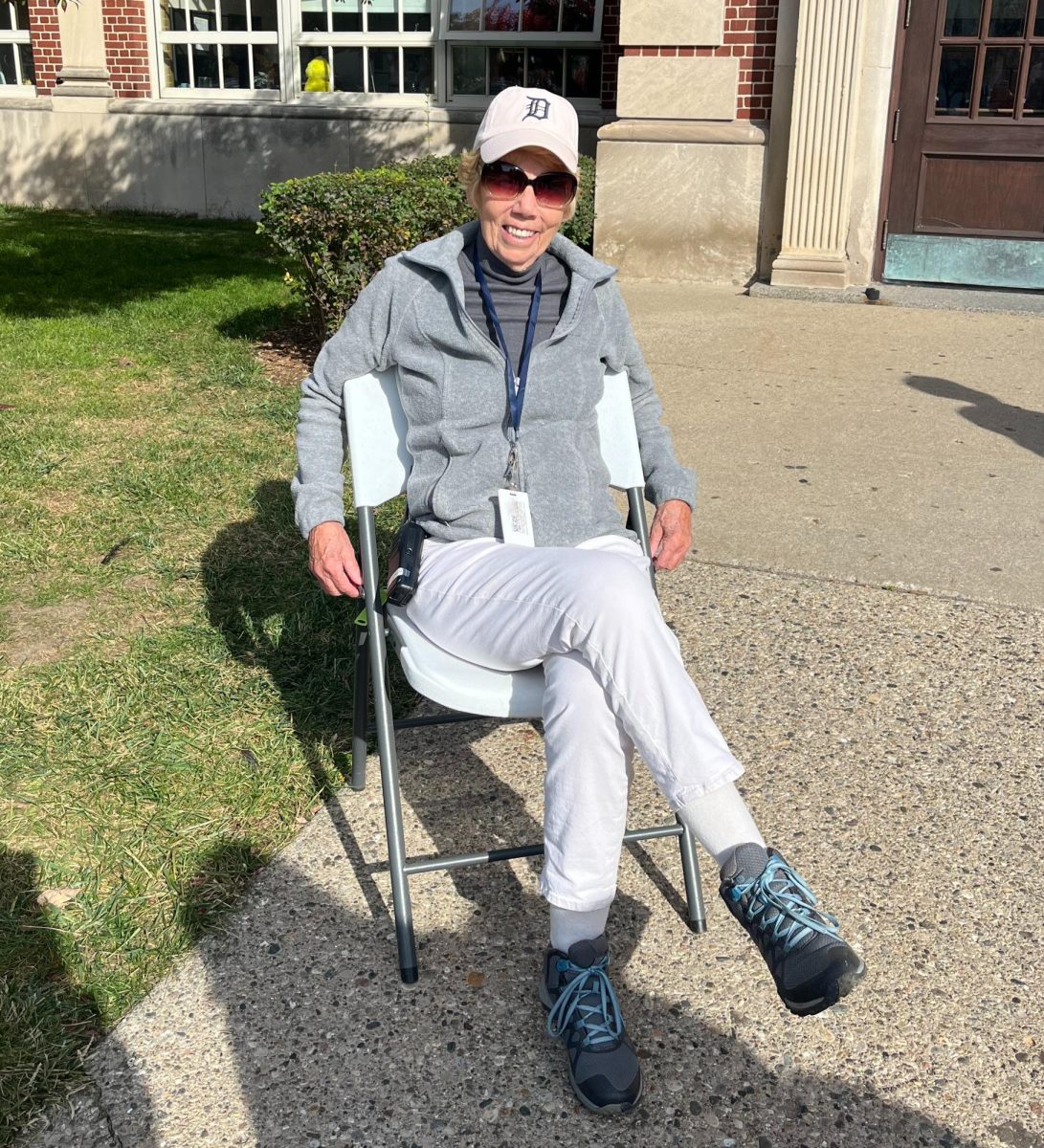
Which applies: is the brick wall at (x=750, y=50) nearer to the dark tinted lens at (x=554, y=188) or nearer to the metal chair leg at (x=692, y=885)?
the dark tinted lens at (x=554, y=188)

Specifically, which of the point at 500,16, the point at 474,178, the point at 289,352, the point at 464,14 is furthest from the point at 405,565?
the point at 464,14

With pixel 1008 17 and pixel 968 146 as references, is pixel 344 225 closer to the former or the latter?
pixel 968 146

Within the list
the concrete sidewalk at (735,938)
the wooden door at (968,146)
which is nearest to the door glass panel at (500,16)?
the wooden door at (968,146)

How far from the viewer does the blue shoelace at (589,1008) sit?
233 centimetres

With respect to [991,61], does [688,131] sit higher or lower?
lower

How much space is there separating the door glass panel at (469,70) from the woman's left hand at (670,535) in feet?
38.3

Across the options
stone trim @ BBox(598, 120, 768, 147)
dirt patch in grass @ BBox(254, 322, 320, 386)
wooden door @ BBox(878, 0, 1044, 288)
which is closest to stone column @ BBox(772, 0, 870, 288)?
stone trim @ BBox(598, 120, 768, 147)

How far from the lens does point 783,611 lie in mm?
4328

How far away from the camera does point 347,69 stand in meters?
14.2

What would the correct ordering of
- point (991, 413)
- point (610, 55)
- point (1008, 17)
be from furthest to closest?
point (610, 55) < point (1008, 17) < point (991, 413)

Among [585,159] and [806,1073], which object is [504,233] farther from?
[585,159]

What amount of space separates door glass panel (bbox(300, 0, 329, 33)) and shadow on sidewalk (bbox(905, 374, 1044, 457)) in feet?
31.0

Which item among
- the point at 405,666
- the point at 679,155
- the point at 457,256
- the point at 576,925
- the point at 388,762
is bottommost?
the point at 576,925

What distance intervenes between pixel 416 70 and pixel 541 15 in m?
1.65
